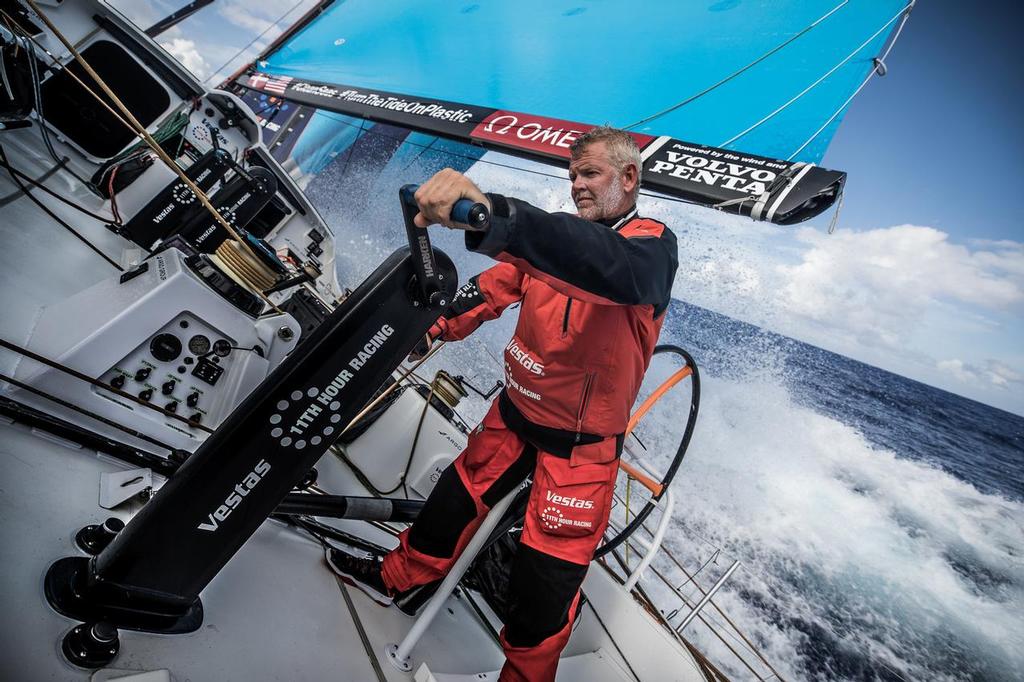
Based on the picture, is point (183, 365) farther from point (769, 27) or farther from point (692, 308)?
point (692, 308)

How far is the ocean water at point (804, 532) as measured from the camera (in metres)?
5.29

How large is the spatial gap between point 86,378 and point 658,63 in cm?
363

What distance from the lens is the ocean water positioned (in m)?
5.29

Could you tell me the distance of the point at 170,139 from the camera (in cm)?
436

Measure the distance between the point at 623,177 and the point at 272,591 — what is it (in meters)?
1.55

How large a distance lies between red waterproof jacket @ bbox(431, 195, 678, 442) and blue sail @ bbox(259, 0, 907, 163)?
1.71 m

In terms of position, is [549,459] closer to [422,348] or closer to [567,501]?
[567,501]

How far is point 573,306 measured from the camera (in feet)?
4.14

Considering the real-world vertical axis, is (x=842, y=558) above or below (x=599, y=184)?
above

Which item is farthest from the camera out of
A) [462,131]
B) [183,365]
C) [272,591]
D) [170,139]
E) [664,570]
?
[664,570]

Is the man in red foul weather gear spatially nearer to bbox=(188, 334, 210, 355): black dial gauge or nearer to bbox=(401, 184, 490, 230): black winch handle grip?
bbox=(401, 184, 490, 230): black winch handle grip

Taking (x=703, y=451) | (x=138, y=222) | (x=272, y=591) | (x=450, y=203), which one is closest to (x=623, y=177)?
(x=450, y=203)

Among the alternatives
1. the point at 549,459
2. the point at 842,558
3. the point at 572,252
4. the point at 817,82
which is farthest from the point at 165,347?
the point at 842,558

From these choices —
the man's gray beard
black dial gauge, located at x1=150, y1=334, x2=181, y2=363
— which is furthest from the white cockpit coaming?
the man's gray beard
